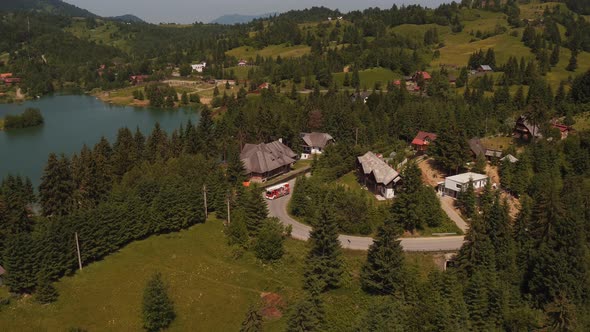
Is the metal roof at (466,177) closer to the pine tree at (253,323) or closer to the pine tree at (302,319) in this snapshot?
the pine tree at (302,319)

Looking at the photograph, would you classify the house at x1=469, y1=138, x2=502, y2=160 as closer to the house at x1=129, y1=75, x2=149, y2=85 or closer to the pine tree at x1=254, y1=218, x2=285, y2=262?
the pine tree at x1=254, y1=218, x2=285, y2=262

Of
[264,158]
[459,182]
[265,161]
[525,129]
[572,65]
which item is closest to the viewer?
[459,182]

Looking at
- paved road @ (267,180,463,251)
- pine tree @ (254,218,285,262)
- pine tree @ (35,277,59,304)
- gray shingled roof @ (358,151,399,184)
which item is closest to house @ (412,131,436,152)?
gray shingled roof @ (358,151,399,184)

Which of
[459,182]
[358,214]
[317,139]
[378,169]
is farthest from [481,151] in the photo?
[317,139]

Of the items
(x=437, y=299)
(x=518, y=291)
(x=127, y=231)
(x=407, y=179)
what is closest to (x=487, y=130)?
(x=407, y=179)

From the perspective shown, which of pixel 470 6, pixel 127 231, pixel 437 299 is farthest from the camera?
pixel 470 6

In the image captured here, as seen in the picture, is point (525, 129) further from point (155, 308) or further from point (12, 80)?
point (12, 80)

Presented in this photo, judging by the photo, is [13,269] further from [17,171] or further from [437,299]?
[17,171]

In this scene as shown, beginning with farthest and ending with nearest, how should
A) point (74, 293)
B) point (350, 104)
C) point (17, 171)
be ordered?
point (350, 104) → point (17, 171) → point (74, 293)
